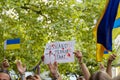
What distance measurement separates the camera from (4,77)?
5895 millimetres

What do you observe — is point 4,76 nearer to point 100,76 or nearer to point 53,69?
point 53,69

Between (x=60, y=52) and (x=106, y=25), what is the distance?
4.94 feet

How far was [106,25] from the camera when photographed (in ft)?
28.9

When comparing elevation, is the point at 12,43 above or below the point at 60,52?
below

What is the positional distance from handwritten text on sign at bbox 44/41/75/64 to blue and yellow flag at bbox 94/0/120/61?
108 centimetres

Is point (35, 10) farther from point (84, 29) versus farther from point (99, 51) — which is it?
point (99, 51)

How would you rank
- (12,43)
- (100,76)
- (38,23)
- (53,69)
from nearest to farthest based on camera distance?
(100,76) → (53,69) → (12,43) → (38,23)

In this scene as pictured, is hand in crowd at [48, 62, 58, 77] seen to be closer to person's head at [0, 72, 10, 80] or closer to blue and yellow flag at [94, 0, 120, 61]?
person's head at [0, 72, 10, 80]

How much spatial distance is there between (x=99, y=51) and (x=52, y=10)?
5.86 metres

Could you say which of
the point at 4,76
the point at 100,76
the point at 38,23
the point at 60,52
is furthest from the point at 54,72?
the point at 38,23

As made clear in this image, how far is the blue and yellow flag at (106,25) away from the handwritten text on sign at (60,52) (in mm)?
1083

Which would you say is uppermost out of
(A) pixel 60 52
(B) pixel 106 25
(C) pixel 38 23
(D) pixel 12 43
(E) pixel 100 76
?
(E) pixel 100 76

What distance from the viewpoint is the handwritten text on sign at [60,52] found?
745cm

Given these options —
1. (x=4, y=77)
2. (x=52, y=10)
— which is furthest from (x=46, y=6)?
(x=4, y=77)
